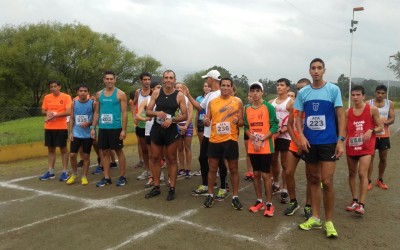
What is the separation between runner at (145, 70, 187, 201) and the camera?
19.9 ft

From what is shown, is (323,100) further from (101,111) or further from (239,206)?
(101,111)

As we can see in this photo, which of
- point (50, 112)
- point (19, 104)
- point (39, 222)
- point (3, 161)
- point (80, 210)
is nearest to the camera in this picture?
point (39, 222)

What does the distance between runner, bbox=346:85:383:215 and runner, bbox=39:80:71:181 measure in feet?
18.4

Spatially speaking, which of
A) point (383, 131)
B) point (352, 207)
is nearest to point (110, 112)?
point (352, 207)

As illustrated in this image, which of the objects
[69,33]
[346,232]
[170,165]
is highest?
[69,33]

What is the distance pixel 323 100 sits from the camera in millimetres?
4527

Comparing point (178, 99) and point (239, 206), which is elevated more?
point (178, 99)

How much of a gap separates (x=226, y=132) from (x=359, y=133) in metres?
2.12

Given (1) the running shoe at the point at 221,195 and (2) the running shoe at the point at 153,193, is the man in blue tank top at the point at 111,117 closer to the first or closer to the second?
(2) the running shoe at the point at 153,193

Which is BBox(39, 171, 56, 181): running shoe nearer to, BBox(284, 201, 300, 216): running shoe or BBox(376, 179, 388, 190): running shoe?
BBox(284, 201, 300, 216): running shoe

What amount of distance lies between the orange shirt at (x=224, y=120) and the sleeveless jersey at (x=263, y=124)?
0.87 feet

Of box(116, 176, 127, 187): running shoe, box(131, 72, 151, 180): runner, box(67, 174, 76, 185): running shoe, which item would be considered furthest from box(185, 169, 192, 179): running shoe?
box(67, 174, 76, 185): running shoe

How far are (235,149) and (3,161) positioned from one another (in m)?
6.89

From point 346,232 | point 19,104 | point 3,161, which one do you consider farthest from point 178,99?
point 19,104
